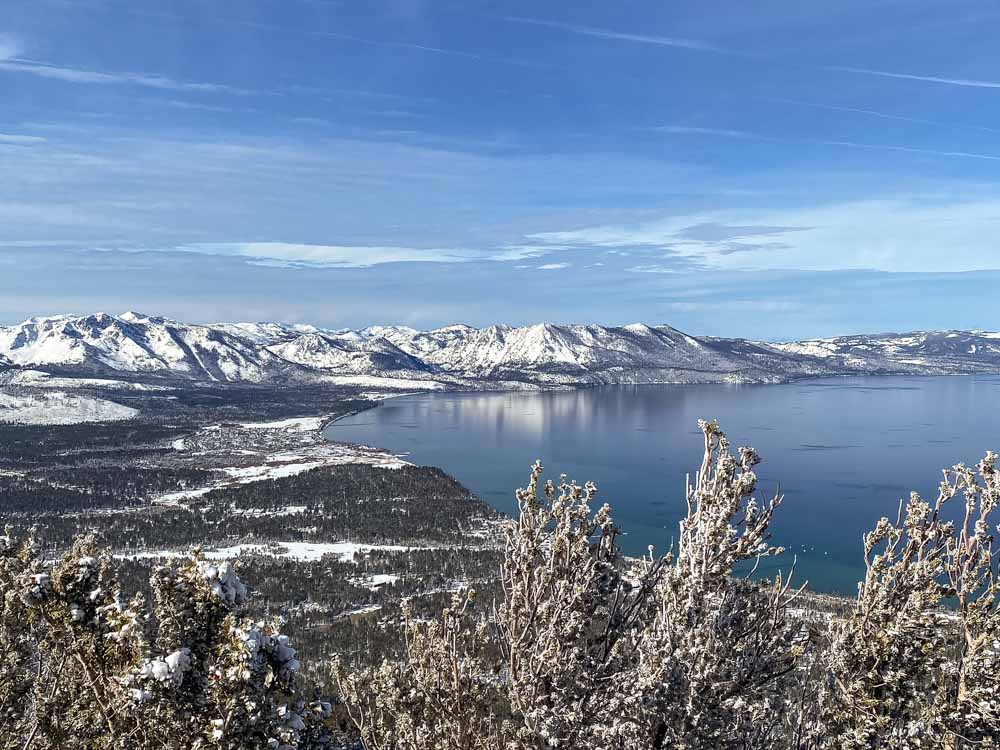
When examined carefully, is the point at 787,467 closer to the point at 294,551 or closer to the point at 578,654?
the point at 294,551

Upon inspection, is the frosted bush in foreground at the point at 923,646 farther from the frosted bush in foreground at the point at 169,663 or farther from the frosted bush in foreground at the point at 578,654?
the frosted bush in foreground at the point at 169,663

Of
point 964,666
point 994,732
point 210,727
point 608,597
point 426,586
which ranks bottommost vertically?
point 426,586

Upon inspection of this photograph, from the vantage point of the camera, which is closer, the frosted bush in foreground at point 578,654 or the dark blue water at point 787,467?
the frosted bush in foreground at point 578,654

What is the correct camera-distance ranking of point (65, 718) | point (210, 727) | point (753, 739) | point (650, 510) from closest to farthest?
point (210, 727) < point (753, 739) < point (65, 718) < point (650, 510)

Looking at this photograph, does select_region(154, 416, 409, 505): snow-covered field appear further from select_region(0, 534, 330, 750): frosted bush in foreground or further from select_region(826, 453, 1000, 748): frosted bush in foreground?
select_region(826, 453, 1000, 748): frosted bush in foreground

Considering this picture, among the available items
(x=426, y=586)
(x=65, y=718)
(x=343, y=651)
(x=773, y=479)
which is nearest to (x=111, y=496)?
(x=426, y=586)

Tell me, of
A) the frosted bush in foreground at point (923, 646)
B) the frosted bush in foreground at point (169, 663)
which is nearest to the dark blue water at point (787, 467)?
the frosted bush in foreground at point (923, 646)

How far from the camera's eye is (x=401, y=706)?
9180 millimetres

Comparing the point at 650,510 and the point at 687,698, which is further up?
the point at 687,698

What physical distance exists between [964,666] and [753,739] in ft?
14.9

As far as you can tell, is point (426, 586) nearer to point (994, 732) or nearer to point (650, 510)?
point (650, 510)

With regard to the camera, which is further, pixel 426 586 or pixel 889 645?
pixel 426 586

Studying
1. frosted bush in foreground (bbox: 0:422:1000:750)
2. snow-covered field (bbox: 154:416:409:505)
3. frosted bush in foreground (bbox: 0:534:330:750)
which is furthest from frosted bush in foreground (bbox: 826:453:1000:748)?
snow-covered field (bbox: 154:416:409:505)

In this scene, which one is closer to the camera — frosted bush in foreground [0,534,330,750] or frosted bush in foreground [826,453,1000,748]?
frosted bush in foreground [0,534,330,750]
